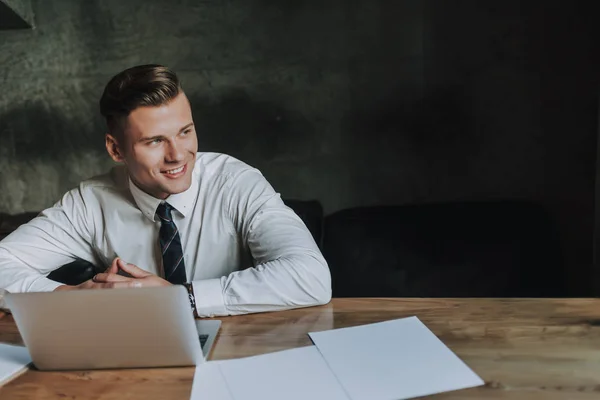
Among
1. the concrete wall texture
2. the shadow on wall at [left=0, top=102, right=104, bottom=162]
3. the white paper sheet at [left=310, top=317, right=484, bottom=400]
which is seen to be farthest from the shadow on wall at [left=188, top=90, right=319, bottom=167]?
the white paper sheet at [left=310, top=317, right=484, bottom=400]

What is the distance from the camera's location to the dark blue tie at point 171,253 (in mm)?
1594

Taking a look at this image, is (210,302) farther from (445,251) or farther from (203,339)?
(445,251)

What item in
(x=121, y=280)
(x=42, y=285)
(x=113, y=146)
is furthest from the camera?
(x=113, y=146)

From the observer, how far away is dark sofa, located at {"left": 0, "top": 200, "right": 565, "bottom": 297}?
2.39 meters

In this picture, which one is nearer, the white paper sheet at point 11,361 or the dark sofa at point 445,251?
the white paper sheet at point 11,361

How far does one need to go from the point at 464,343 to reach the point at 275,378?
0.36m

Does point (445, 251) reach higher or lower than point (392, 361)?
lower

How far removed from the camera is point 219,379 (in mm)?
935

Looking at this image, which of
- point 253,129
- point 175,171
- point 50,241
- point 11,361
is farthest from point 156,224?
point 253,129

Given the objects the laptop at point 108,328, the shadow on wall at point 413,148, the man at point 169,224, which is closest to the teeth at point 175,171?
the man at point 169,224

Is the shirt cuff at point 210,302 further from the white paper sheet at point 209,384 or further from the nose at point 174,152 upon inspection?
the nose at point 174,152

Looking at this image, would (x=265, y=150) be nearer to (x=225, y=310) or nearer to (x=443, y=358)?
(x=225, y=310)

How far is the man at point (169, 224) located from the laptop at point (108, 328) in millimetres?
275

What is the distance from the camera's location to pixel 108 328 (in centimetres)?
95
